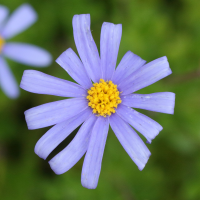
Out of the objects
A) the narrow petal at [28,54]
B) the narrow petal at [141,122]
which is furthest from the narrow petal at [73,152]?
the narrow petal at [28,54]

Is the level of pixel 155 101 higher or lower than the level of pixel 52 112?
lower

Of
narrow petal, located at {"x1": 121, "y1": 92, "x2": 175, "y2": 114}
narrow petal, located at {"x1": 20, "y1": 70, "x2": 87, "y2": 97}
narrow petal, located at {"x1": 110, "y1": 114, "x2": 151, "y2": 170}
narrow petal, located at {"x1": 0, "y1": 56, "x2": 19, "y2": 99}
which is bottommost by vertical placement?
narrow petal, located at {"x1": 110, "y1": 114, "x2": 151, "y2": 170}

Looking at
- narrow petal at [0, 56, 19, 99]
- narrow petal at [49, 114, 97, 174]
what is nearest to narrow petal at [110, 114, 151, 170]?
narrow petal at [49, 114, 97, 174]

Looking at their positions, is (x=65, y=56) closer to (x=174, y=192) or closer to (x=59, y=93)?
(x=59, y=93)

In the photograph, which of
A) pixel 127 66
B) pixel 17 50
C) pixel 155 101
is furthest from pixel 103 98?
pixel 17 50

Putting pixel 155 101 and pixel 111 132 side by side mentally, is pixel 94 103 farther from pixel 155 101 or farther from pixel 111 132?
pixel 111 132

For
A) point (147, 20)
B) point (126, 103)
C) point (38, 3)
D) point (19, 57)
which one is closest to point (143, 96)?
point (126, 103)

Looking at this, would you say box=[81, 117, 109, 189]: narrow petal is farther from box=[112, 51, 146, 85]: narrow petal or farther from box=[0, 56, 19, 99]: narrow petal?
box=[0, 56, 19, 99]: narrow petal

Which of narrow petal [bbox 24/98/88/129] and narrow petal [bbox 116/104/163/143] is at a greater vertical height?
narrow petal [bbox 24/98/88/129]

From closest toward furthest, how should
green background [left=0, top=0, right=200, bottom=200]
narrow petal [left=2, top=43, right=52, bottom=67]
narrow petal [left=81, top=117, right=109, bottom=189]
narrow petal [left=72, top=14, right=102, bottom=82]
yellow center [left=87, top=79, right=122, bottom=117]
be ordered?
narrow petal [left=81, top=117, right=109, bottom=189] < narrow petal [left=72, top=14, right=102, bottom=82] < yellow center [left=87, top=79, right=122, bottom=117] < narrow petal [left=2, top=43, right=52, bottom=67] < green background [left=0, top=0, right=200, bottom=200]
